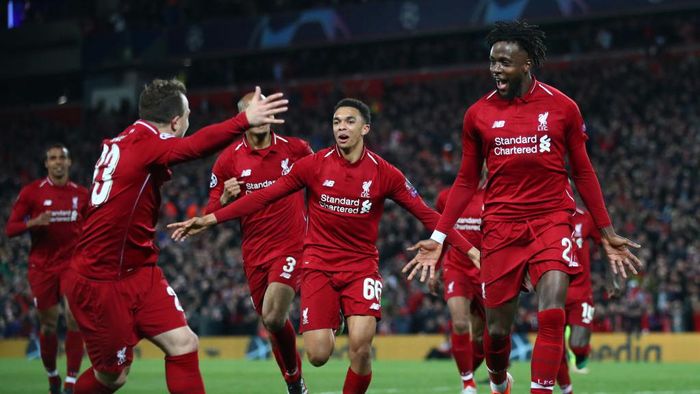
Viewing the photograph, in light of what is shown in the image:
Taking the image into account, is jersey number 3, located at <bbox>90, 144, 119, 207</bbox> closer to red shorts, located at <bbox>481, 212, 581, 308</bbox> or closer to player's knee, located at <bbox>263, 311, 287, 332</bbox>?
red shorts, located at <bbox>481, 212, 581, 308</bbox>

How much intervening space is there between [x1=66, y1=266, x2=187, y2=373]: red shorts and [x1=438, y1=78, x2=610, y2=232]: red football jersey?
2616 mm

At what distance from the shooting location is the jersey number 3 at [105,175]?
7895 mm

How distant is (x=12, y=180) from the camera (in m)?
41.4

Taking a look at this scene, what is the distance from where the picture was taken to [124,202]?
788cm

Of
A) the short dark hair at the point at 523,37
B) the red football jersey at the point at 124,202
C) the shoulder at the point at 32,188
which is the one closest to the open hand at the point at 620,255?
the short dark hair at the point at 523,37

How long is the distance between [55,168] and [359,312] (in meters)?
6.04

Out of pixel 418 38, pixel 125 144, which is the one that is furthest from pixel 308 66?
pixel 125 144

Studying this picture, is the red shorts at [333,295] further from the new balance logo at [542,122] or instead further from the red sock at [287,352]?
the new balance logo at [542,122]

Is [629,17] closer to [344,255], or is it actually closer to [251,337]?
[251,337]

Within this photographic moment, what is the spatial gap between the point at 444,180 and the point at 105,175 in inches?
878

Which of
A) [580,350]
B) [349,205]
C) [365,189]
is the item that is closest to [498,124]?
[365,189]

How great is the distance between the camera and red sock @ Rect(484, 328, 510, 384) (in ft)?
29.6

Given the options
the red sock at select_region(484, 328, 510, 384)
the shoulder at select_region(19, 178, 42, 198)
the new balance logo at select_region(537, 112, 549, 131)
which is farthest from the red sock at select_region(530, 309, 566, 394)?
the shoulder at select_region(19, 178, 42, 198)

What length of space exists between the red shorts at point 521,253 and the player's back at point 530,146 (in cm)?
10
